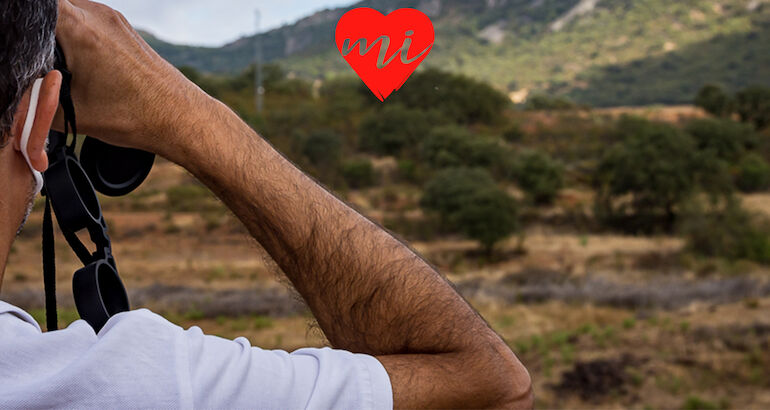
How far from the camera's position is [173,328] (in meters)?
0.59

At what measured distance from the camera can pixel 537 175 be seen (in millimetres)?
22469

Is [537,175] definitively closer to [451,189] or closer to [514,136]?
[514,136]

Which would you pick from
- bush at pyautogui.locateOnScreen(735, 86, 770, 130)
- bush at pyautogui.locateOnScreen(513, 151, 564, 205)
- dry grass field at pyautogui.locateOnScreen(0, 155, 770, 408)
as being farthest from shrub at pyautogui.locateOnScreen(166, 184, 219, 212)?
bush at pyautogui.locateOnScreen(735, 86, 770, 130)

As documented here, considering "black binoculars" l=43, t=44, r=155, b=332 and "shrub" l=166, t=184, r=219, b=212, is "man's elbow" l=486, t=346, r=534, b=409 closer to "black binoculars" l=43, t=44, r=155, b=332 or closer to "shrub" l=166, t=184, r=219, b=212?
"black binoculars" l=43, t=44, r=155, b=332

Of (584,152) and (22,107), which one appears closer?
(22,107)

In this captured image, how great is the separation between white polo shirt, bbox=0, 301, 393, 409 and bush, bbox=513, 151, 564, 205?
22.2m

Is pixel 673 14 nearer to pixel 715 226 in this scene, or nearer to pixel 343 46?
pixel 715 226

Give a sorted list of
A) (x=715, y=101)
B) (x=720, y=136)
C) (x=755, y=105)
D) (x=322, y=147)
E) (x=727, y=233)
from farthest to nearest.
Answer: (x=755, y=105), (x=715, y=101), (x=720, y=136), (x=322, y=147), (x=727, y=233)

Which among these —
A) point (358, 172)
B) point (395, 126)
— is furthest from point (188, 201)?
point (395, 126)

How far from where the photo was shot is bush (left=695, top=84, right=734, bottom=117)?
27.4 m

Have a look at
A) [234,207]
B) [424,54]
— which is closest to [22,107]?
[234,207]

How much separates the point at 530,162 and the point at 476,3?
20.3m

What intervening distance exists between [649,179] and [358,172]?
926 centimetres

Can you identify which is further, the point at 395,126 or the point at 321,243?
Answer: the point at 395,126
